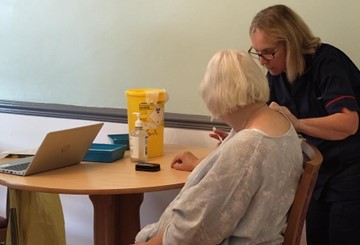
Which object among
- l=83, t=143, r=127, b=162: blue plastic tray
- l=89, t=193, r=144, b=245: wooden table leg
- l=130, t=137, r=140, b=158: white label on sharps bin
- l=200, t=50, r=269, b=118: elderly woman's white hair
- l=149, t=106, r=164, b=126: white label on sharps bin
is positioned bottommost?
l=89, t=193, r=144, b=245: wooden table leg

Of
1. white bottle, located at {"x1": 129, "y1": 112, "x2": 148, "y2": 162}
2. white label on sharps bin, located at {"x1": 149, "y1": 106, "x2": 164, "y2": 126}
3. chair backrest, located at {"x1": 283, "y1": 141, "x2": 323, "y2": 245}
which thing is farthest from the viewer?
white label on sharps bin, located at {"x1": 149, "y1": 106, "x2": 164, "y2": 126}

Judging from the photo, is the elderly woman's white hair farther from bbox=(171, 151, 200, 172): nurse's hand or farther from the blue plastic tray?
the blue plastic tray

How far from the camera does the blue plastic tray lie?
2170 mm

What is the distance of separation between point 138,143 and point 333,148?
0.71 meters

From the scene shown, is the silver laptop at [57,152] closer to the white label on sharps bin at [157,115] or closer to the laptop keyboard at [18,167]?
the laptop keyboard at [18,167]

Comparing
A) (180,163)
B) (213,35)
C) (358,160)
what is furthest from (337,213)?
(213,35)

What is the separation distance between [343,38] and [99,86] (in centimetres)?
121

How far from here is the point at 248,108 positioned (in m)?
1.55

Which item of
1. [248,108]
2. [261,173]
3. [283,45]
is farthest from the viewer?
[283,45]

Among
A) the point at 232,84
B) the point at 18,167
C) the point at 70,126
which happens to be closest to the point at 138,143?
the point at 18,167

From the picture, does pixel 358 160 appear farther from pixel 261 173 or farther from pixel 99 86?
pixel 99 86

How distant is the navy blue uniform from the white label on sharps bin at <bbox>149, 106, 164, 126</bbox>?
523 millimetres

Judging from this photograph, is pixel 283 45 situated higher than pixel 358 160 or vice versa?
pixel 283 45

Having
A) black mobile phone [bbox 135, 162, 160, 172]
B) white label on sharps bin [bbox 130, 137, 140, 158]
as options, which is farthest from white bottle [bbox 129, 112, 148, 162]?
black mobile phone [bbox 135, 162, 160, 172]
